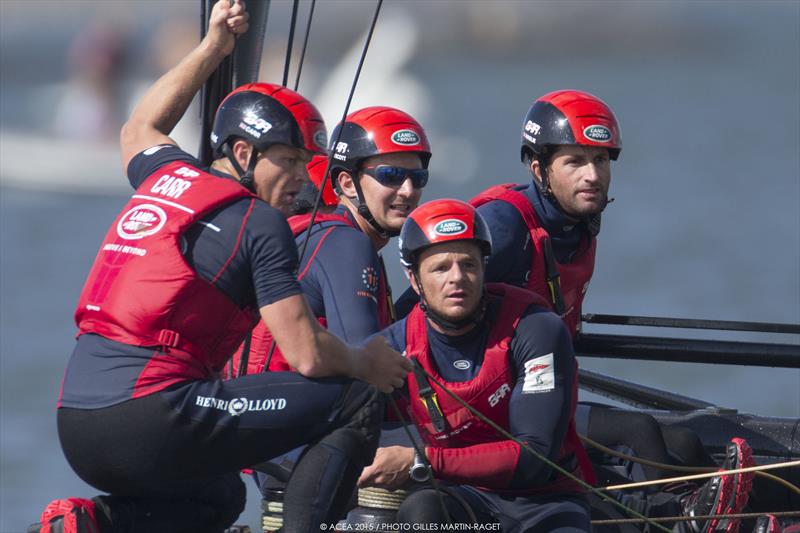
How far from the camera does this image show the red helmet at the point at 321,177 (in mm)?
7240

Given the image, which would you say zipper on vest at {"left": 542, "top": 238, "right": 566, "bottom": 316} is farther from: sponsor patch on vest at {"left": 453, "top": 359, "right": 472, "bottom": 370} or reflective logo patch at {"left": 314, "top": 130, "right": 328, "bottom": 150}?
reflective logo patch at {"left": 314, "top": 130, "right": 328, "bottom": 150}

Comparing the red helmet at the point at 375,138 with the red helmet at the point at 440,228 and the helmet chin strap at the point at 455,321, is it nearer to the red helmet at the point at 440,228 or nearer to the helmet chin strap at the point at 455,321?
the red helmet at the point at 440,228

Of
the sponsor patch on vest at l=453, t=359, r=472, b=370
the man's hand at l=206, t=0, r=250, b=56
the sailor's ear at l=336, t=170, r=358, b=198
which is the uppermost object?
the man's hand at l=206, t=0, r=250, b=56

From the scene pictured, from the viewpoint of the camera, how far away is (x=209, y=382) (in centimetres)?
A: 517

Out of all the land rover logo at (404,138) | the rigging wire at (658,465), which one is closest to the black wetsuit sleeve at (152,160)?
the land rover logo at (404,138)

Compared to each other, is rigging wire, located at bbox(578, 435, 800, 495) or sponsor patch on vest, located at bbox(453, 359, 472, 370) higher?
sponsor patch on vest, located at bbox(453, 359, 472, 370)

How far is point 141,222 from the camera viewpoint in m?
5.25

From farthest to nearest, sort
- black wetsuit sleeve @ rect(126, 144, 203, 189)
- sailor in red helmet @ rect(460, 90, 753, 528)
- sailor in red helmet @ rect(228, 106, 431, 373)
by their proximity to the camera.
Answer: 1. sailor in red helmet @ rect(460, 90, 753, 528)
2. sailor in red helmet @ rect(228, 106, 431, 373)
3. black wetsuit sleeve @ rect(126, 144, 203, 189)

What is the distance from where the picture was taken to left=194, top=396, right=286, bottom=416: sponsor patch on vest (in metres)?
5.09

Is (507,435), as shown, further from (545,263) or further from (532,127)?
(532,127)

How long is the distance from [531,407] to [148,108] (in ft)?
5.37

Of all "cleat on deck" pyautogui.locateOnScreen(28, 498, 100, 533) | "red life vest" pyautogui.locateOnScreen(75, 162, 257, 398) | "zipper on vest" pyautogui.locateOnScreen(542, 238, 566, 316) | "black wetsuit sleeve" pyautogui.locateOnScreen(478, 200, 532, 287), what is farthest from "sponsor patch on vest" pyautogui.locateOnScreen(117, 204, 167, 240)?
"zipper on vest" pyautogui.locateOnScreen(542, 238, 566, 316)

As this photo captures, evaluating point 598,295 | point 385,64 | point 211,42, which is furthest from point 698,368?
point 211,42

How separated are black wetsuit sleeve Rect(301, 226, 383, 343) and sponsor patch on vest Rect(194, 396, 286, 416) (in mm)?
928
